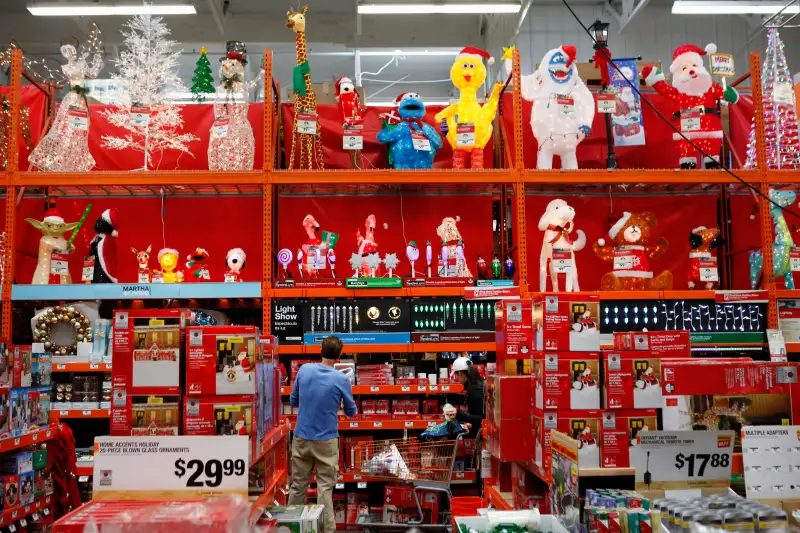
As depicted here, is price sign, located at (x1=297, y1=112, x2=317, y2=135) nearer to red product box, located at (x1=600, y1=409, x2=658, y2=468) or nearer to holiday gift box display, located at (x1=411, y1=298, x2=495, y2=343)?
holiday gift box display, located at (x1=411, y1=298, x2=495, y2=343)

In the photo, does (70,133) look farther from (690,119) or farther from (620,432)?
(690,119)

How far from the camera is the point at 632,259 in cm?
596

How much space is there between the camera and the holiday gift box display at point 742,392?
10.5ft

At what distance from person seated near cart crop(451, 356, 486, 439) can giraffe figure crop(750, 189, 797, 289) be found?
93.9 inches

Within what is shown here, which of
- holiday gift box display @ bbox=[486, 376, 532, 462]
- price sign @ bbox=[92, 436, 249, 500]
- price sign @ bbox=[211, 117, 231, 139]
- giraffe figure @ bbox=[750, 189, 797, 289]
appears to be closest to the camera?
price sign @ bbox=[92, 436, 249, 500]

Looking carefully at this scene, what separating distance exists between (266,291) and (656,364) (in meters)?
3.14

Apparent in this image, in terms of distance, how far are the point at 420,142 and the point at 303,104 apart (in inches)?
38.9

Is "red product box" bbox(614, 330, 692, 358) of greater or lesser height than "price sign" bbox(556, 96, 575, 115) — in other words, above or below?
below

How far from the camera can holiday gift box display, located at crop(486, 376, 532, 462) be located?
12.0ft

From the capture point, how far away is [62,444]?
443 cm

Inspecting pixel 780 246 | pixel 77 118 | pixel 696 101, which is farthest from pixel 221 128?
pixel 780 246

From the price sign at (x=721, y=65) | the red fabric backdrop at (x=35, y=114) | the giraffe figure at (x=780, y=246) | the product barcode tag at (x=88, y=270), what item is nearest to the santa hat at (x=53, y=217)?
the product barcode tag at (x=88, y=270)

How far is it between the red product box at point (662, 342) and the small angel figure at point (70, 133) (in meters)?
4.30

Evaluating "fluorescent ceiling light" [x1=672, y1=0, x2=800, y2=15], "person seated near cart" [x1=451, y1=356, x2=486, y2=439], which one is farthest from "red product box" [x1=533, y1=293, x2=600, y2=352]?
"fluorescent ceiling light" [x1=672, y1=0, x2=800, y2=15]
